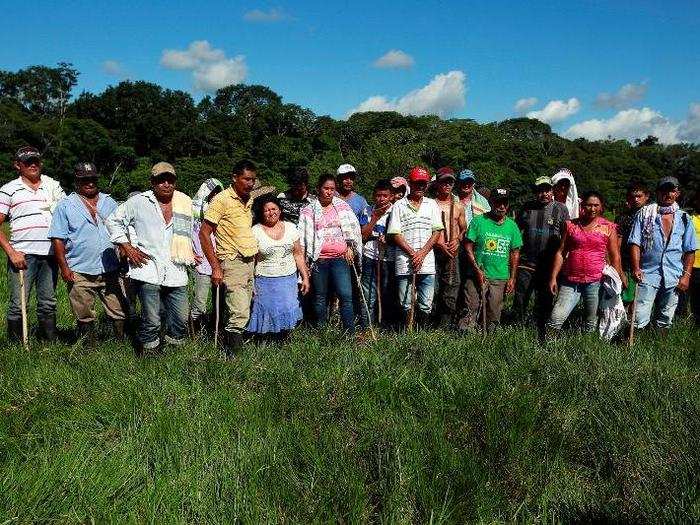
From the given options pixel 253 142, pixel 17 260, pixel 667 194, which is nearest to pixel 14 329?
pixel 17 260

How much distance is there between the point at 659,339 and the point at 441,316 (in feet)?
7.32

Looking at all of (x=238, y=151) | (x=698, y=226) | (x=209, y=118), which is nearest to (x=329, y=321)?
(x=698, y=226)

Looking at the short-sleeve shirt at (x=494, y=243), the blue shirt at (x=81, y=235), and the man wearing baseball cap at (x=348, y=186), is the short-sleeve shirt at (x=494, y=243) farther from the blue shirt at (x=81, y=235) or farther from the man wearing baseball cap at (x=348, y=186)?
the blue shirt at (x=81, y=235)

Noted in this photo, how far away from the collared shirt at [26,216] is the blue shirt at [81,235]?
31cm

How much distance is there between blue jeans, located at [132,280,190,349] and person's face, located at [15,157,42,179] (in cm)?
159

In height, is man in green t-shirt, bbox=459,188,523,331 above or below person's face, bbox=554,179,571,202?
below

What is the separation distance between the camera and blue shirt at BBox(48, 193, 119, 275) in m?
5.14

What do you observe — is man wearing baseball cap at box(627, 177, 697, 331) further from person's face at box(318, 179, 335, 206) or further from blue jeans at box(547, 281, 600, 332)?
person's face at box(318, 179, 335, 206)

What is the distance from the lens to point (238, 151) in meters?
58.6

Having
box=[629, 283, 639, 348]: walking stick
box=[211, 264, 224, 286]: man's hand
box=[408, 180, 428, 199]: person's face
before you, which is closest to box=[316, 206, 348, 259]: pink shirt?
box=[408, 180, 428, 199]: person's face

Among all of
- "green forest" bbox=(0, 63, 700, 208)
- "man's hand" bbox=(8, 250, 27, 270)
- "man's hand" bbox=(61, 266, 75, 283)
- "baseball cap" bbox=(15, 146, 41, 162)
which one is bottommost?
"man's hand" bbox=(61, 266, 75, 283)

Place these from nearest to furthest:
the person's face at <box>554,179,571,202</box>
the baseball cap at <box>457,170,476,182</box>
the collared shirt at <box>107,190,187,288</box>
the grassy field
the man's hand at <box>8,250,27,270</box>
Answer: the grassy field → the collared shirt at <box>107,190,187,288</box> → the man's hand at <box>8,250,27,270</box> → the person's face at <box>554,179,571,202</box> → the baseball cap at <box>457,170,476,182</box>

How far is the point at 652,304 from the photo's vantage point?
589 centimetres

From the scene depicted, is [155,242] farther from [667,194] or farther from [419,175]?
[667,194]
